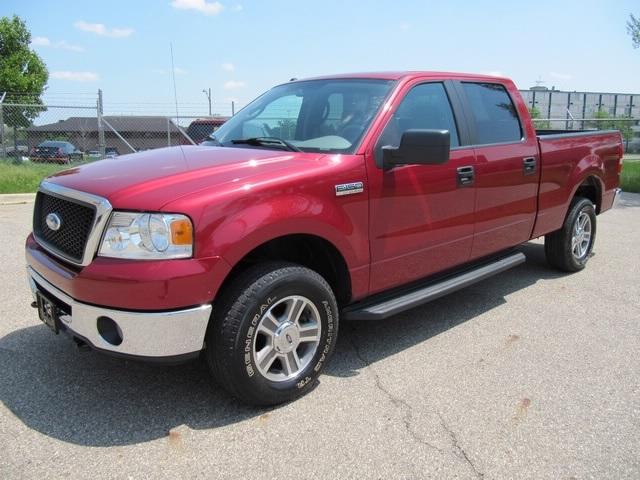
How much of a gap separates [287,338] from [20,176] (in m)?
10.8

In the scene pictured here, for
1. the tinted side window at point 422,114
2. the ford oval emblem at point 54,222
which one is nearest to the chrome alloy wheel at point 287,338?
the tinted side window at point 422,114

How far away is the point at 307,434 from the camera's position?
9.14ft

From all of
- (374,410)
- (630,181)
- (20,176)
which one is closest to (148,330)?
(374,410)

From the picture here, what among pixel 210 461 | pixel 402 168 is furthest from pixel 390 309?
pixel 210 461

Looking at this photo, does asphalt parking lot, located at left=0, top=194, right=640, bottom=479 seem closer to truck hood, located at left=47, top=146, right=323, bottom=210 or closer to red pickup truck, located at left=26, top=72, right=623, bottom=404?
red pickup truck, located at left=26, top=72, right=623, bottom=404

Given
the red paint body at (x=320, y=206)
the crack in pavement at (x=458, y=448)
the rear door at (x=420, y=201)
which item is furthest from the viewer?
the rear door at (x=420, y=201)

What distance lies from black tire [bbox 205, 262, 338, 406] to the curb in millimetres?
8704

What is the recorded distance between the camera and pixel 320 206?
3.06 metres

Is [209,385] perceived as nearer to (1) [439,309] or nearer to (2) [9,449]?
(2) [9,449]

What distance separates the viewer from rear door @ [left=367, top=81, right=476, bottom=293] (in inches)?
135

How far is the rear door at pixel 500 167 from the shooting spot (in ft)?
13.8

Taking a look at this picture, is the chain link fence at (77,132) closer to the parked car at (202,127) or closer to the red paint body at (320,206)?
the parked car at (202,127)

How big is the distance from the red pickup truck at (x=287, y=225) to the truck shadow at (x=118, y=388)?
Result: 13.4 inches

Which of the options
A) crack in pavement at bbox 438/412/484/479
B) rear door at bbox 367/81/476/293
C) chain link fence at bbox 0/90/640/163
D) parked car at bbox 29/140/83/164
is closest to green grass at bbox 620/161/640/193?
chain link fence at bbox 0/90/640/163
